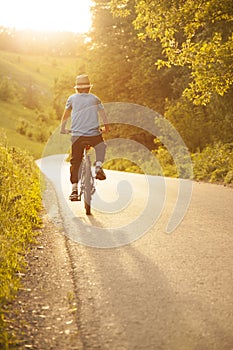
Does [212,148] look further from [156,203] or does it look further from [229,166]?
[156,203]

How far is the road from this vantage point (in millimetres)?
4043

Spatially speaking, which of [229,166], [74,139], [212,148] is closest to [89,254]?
[74,139]

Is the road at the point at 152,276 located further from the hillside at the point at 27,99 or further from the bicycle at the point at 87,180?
the hillside at the point at 27,99

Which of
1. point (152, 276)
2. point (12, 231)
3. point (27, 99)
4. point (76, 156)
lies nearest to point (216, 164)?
point (76, 156)

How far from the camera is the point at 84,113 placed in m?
9.78

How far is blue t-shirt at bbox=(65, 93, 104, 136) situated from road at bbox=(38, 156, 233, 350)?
1.51m

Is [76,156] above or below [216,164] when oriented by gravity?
below

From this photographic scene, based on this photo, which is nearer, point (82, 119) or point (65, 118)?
point (82, 119)

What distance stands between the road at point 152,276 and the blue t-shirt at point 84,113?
1.51m

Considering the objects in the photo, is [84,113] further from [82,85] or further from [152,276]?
[152,276]

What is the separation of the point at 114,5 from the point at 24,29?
518 ft

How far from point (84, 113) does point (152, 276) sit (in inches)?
189

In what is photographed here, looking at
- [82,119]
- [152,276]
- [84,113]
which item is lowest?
[152,276]

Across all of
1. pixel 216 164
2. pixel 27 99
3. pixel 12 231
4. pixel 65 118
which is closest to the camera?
pixel 12 231
